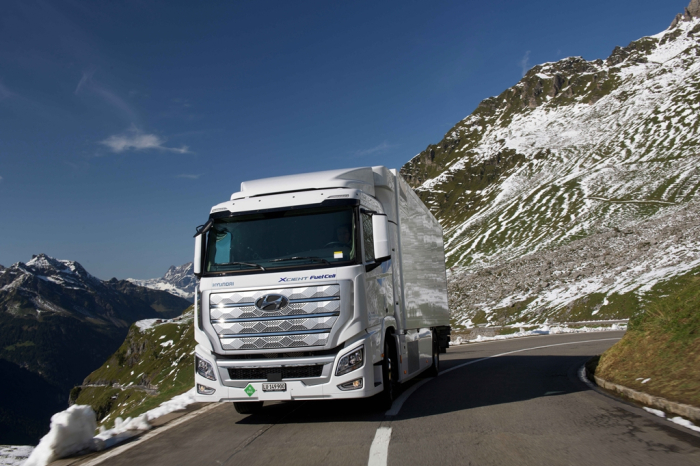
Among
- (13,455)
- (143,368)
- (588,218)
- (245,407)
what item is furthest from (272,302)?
(143,368)

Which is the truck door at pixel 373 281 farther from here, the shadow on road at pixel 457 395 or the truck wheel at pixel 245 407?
the truck wheel at pixel 245 407

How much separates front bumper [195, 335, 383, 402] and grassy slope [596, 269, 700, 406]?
4.21 meters

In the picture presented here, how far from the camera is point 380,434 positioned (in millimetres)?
6812

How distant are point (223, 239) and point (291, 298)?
5.07ft

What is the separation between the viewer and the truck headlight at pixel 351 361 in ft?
23.7

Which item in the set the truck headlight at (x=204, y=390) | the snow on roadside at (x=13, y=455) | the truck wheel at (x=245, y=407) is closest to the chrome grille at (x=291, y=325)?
the truck headlight at (x=204, y=390)

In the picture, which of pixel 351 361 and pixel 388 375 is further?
pixel 388 375

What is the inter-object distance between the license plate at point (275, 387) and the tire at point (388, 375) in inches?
62.2

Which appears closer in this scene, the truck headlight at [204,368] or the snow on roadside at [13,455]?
the snow on roadside at [13,455]

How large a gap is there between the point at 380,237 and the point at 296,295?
Result: 1.45 metres

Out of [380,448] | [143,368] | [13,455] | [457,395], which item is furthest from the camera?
[143,368]

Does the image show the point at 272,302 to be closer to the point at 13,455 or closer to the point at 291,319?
the point at 291,319

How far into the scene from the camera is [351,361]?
7270 mm

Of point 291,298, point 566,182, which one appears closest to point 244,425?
point 291,298
